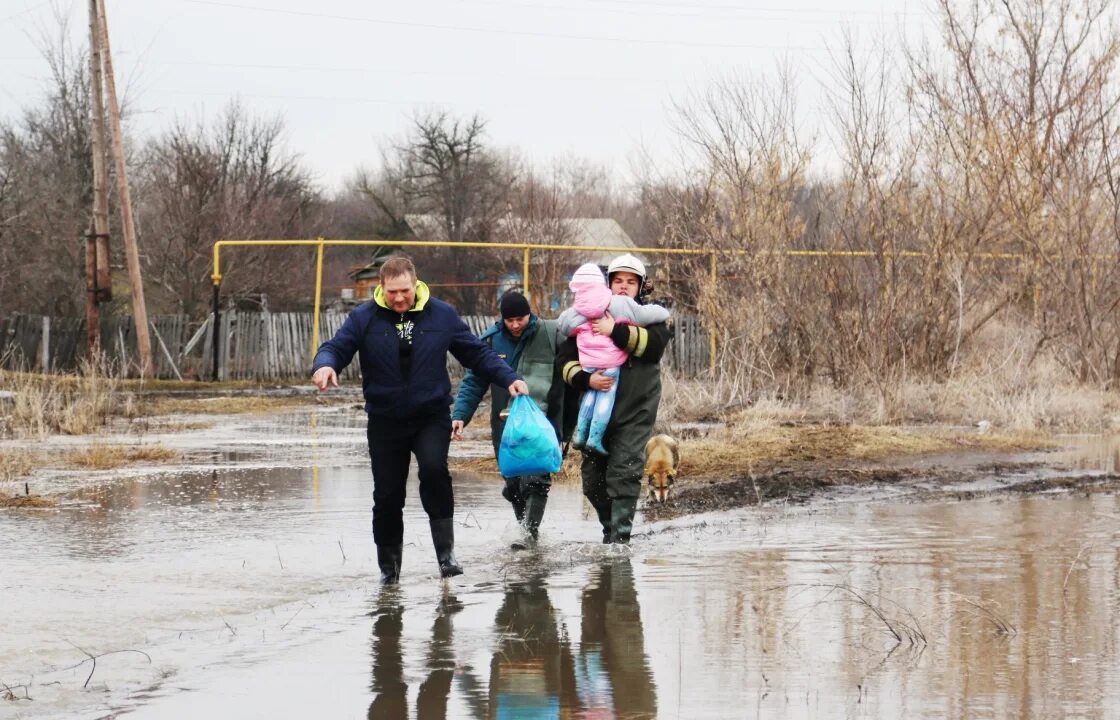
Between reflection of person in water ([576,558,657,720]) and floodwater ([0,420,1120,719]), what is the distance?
2 centimetres

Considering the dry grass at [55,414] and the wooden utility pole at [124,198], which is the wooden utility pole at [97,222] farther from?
the dry grass at [55,414]

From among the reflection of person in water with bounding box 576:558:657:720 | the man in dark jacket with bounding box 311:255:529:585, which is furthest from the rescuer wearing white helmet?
the reflection of person in water with bounding box 576:558:657:720

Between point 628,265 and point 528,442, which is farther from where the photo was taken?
point 628,265

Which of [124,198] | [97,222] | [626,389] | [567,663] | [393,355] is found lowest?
[567,663]

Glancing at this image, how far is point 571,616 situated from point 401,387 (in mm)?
1587

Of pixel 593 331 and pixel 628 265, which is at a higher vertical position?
pixel 628 265

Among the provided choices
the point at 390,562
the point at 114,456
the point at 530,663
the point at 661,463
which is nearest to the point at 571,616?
the point at 530,663

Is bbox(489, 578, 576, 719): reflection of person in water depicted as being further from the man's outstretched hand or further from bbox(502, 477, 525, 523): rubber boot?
bbox(502, 477, 525, 523): rubber boot

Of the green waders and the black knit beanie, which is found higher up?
the black knit beanie

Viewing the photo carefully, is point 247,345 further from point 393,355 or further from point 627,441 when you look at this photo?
point 393,355

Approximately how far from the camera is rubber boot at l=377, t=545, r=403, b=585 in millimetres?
7738

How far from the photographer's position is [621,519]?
871 centimetres

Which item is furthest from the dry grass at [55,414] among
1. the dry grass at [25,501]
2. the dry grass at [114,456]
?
the dry grass at [25,501]

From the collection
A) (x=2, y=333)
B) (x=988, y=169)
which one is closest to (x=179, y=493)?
(x=988, y=169)
